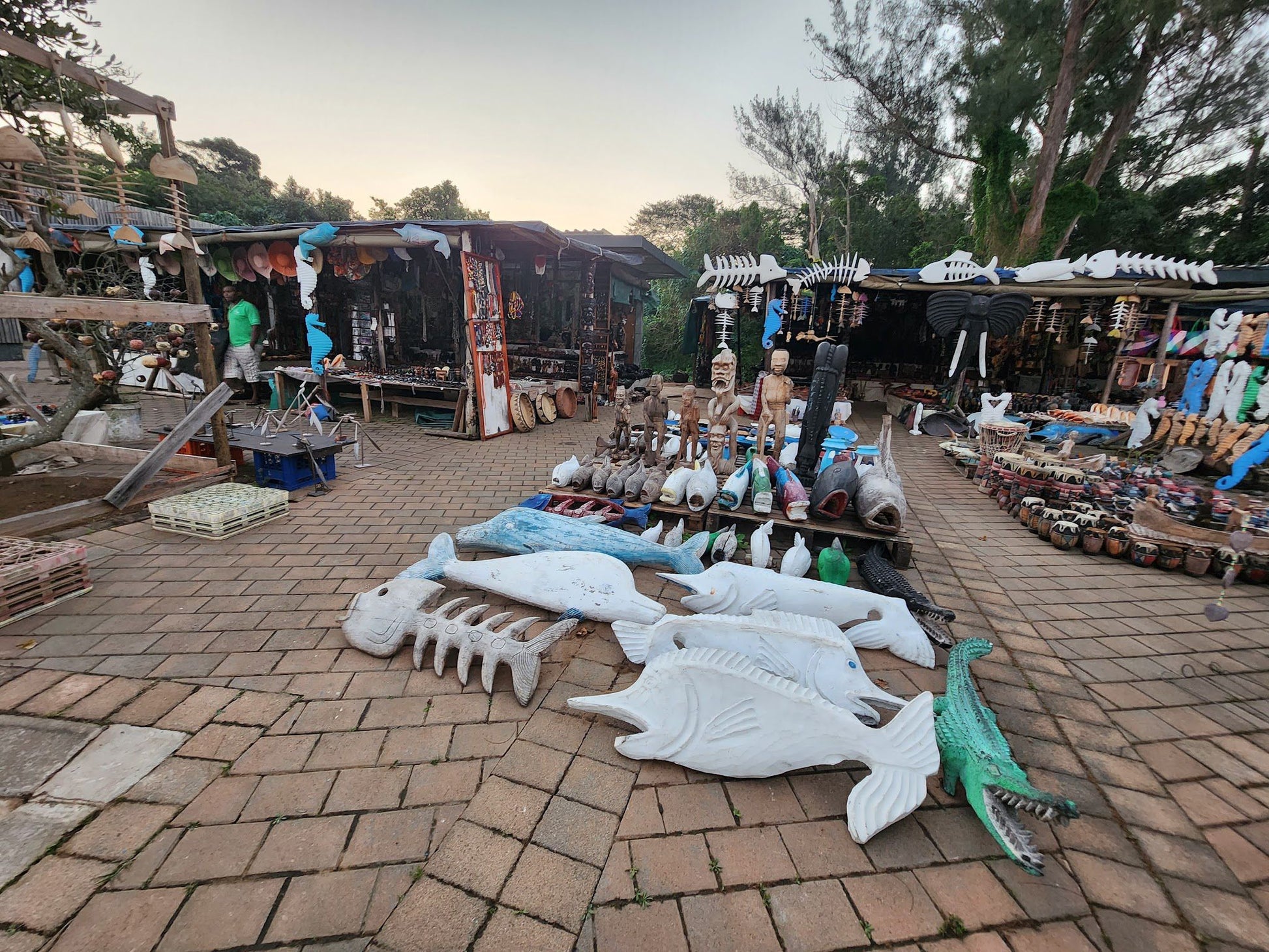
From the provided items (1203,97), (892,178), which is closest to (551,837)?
(1203,97)

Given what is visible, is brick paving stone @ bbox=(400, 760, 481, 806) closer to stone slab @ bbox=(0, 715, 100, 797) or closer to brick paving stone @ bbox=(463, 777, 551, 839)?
brick paving stone @ bbox=(463, 777, 551, 839)

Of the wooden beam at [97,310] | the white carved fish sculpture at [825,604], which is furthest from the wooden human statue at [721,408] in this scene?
the wooden beam at [97,310]

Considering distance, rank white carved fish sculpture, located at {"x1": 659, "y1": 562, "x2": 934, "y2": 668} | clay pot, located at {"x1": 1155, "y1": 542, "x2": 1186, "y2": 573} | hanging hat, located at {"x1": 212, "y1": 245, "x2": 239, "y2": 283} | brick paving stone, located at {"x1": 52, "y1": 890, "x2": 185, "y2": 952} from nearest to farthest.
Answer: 1. brick paving stone, located at {"x1": 52, "y1": 890, "x2": 185, "y2": 952}
2. white carved fish sculpture, located at {"x1": 659, "y1": 562, "x2": 934, "y2": 668}
3. clay pot, located at {"x1": 1155, "y1": 542, "x2": 1186, "y2": 573}
4. hanging hat, located at {"x1": 212, "y1": 245, "x2": 239, "y2": 283}

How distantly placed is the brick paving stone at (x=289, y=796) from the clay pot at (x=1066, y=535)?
220 inches

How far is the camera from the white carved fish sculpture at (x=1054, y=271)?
888 cm

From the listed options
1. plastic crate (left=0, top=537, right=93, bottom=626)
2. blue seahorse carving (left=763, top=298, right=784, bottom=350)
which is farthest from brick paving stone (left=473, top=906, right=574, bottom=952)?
blue seahorse carving (left=763, top=298, right=784, bottom=350)

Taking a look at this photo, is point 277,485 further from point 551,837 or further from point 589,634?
point 551,837

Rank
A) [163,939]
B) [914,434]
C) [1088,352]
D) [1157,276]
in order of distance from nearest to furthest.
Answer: [163,939]
[1157,276]
[914,434]
[1088,352]

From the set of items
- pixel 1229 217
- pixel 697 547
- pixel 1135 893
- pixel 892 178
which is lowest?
pixel 1135 893

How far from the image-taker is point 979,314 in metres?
7.99

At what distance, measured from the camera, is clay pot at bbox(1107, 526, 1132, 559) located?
174 inches

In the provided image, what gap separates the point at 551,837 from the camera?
177 centimetres

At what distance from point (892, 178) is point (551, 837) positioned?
2789cm

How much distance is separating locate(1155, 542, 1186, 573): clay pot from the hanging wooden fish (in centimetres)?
449
